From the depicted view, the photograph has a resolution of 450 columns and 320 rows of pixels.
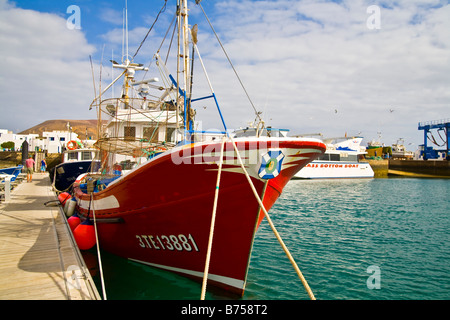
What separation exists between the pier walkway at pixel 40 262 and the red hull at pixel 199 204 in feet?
4.85

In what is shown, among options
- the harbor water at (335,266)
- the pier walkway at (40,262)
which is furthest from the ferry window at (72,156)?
the harbor water at (335,266)

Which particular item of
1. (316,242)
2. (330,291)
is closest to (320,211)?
(316,242)

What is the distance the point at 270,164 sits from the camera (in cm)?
500

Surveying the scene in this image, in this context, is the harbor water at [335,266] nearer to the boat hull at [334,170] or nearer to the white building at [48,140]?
the boat hull at [334,170]

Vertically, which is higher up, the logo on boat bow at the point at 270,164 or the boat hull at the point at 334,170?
the logo on boat bow at the point at 270,164

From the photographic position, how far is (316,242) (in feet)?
32.6

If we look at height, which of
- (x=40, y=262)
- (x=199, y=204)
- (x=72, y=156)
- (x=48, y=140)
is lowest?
(x=40, y=262)

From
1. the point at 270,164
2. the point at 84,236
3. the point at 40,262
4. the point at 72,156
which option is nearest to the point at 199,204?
the point at 270,164

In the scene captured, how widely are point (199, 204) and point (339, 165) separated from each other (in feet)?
133

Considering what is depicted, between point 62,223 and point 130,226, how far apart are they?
3.98m

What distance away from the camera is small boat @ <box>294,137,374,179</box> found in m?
39.1

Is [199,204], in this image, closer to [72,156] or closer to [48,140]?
[72,156]

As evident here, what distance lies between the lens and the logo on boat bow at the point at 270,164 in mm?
4943
